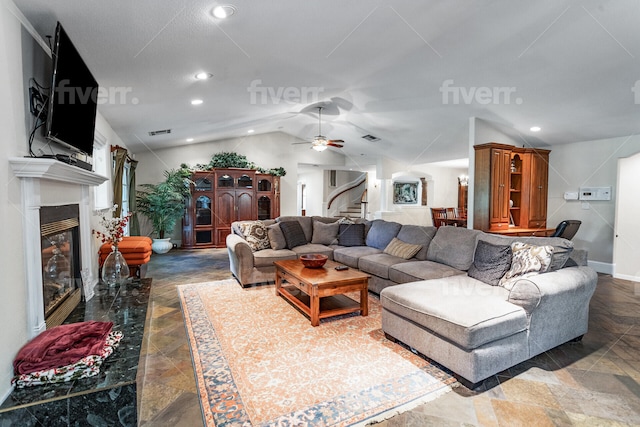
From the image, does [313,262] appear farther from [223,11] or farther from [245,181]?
[245,181]

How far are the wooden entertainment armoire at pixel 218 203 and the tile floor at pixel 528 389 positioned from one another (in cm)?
448

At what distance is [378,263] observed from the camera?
3979 millimetres

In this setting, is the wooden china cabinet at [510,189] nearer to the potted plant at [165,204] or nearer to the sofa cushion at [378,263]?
the sofa cushion at [378,263]

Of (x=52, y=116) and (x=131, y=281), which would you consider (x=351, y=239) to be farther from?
(x=52, y=116)

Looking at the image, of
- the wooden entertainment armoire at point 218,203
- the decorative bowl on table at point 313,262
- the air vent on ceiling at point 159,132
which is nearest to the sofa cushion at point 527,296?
the decorative bowl on table at point 313,262

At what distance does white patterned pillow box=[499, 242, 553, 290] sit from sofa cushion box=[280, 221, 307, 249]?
296cm

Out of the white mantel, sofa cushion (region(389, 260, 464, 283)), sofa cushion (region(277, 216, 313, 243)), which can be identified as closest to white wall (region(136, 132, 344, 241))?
sofa cushion (region(277, 216, 313, 243))

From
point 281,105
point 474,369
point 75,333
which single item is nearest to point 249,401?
point 75,333

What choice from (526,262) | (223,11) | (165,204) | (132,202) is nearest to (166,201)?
(165,204)

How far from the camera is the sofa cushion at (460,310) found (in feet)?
6.86

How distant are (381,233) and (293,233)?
4.51 feet

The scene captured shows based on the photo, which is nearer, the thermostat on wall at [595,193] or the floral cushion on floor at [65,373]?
the floral cushion on floor at [65,373]

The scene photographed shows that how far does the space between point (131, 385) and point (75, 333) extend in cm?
66

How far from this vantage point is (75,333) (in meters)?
2.02
